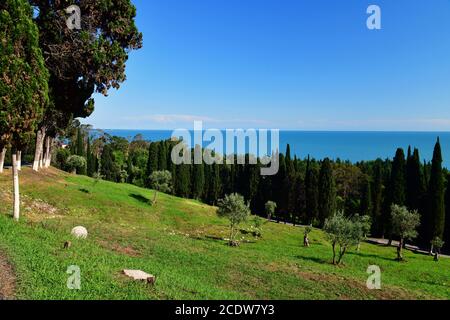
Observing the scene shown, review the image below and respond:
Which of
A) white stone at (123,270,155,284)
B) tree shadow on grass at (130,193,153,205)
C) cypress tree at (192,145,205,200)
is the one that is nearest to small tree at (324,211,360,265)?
white stone at (123,270,155,284)

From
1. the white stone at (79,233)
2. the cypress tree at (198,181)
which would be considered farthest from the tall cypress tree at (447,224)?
the white stone at (79,233)

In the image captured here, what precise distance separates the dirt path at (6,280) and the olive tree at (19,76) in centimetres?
934

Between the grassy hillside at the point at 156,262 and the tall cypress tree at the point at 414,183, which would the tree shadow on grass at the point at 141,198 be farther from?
the tall cypress tree at the point at 414,183

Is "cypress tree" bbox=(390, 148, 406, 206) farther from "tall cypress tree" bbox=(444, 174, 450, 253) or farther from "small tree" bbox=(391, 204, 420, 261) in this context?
"small tree" bbox=(391, 204, 420, 261)

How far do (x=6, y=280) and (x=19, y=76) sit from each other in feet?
41.1

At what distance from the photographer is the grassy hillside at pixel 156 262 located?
12.3m

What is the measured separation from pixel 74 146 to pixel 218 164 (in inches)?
1319

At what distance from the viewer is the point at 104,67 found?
2908 centimetres

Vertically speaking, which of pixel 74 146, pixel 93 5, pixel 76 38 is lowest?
pixel 74 146

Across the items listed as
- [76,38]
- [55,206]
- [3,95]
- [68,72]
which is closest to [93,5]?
[76,38]

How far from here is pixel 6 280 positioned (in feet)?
36.3

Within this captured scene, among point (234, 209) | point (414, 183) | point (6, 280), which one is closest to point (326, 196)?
point (414, 183)

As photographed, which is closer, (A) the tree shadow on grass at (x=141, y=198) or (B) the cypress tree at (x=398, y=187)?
(A) the tree shadow on grass at (x=141, y=198)
